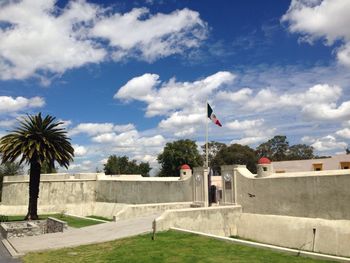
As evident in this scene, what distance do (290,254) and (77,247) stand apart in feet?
29.7

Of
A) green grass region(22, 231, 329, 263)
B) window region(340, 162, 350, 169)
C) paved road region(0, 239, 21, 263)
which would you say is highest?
window region(340, 162, 350, 169)

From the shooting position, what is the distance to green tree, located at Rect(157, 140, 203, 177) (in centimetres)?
5928

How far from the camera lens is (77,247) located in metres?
17.2

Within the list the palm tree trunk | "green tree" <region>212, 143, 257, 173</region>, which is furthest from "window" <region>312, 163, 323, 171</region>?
"green tree" <region>212, 143, 257, 173</region>

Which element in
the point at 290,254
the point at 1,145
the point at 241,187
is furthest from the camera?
the point at 1,145

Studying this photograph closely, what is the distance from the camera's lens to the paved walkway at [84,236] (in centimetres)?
1779

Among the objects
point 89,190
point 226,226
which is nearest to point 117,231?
point 226,226

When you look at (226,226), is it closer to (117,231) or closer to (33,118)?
(117,231)

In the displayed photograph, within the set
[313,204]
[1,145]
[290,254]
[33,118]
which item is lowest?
[290,254]

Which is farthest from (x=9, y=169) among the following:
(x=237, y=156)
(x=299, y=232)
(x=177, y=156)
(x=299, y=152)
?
(x=299, y=232)

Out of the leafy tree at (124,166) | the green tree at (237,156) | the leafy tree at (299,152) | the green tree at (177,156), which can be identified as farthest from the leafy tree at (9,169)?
the leafy tree at (299,152)

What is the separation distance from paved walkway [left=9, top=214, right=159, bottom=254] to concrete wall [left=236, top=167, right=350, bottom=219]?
6.21m

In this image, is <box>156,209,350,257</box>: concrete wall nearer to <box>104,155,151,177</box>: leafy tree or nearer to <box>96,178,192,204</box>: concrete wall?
<box>96,178,192,204</box>: concrete wall

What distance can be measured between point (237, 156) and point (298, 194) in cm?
4919
